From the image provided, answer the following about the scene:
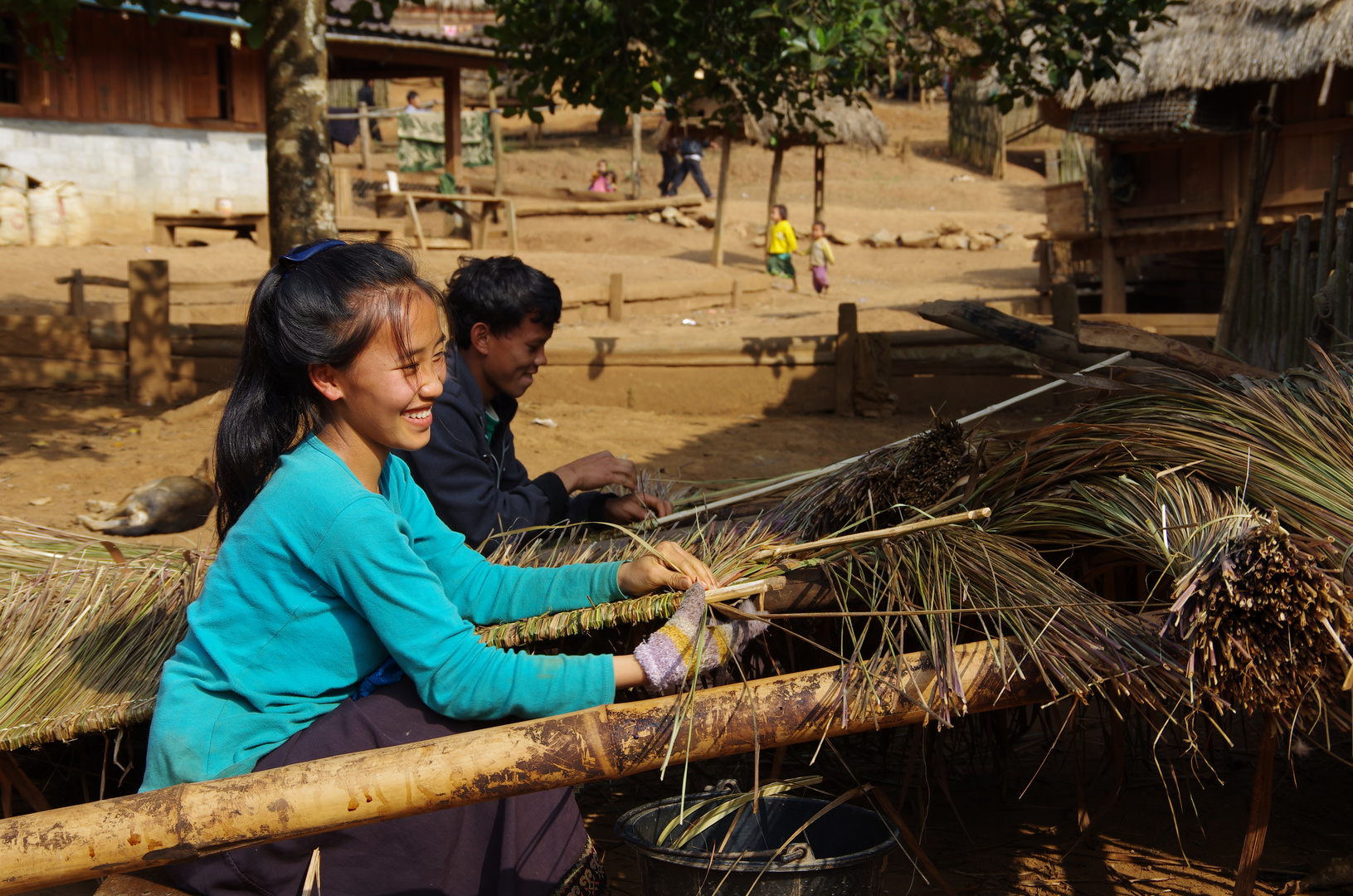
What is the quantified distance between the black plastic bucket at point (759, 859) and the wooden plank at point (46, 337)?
6.07 m

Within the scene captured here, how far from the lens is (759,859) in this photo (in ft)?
5.83

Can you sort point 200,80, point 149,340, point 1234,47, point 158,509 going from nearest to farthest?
point 158,509 → point 149,340 → point 1234,47 → point 200,80

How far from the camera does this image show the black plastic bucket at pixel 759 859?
5.60 feet

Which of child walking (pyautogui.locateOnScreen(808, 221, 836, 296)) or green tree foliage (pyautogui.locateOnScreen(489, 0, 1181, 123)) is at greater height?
green tree foliage (pyautogui.locateOnScreen(489, 0, 1181, 123))

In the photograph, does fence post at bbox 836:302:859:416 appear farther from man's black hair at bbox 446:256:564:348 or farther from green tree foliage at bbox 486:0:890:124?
man's black hair at bbox 446:256:564:348

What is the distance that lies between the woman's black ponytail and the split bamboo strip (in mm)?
792

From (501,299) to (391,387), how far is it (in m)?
1.08

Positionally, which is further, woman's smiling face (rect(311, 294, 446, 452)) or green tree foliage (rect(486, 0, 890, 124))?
green tree foliage (rect(486, 0, 890, 124))

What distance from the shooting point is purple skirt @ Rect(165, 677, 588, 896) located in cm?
162

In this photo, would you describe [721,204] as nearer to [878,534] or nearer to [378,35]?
[378,35]

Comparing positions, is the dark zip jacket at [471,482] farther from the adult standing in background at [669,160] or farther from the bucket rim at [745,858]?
the adult standing in background at [669,160]

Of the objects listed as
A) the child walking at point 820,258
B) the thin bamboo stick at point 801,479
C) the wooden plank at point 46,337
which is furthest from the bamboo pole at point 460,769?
the child walking at point 820,258

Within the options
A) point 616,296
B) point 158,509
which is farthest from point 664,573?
point 616,296

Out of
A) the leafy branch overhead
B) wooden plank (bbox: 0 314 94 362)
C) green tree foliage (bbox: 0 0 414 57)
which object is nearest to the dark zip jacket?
green tree foliage (bbox: 0 0 414 57)
